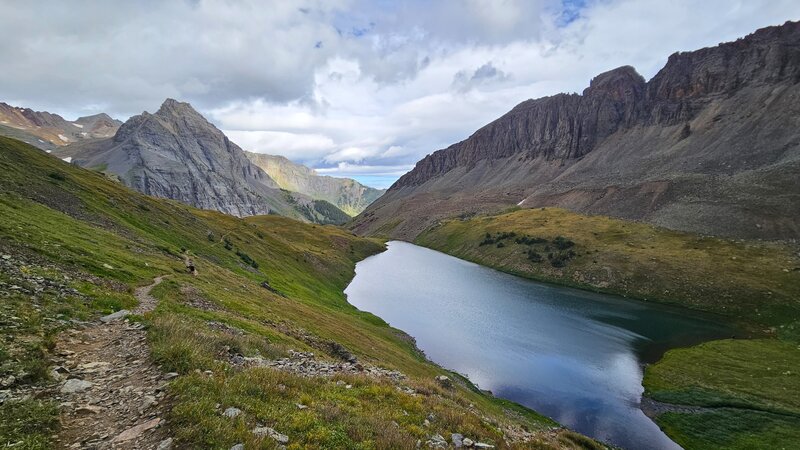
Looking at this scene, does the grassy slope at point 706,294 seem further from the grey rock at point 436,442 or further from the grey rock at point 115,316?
the grey rock at point 115,316

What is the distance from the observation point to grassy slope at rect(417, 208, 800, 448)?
1571 inches

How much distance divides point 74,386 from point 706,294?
106 m

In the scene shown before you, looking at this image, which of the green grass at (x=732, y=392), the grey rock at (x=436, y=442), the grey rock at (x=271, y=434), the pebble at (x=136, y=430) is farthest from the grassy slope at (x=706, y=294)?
the pebble at (x=136, y=430)

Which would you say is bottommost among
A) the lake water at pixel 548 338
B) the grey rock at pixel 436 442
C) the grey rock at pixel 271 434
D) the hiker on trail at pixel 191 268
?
the lake water at pixel 548 338

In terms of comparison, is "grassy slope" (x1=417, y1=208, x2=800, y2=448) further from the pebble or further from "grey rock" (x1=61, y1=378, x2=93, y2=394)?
"grey rock" (x1=61, y1=378, x2=93, y2=394)

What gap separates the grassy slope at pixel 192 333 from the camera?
39.7ft

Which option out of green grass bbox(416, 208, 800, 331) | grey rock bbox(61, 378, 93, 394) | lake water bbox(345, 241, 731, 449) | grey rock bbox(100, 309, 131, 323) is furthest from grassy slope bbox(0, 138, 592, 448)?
green grass bbox(416, 208, 800, 331)

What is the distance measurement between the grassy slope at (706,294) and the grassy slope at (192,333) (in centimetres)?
2059

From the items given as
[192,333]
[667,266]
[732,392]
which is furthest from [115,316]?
[667,266]

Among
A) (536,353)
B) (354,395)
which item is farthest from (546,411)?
(354,395)

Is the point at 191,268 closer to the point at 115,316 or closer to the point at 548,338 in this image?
the point at 115,316

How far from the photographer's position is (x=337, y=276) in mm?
109750

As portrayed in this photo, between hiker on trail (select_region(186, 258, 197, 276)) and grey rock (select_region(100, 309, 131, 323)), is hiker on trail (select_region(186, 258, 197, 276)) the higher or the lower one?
the lower one

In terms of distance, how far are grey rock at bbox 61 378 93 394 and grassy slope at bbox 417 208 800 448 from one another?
4889 centimetres
